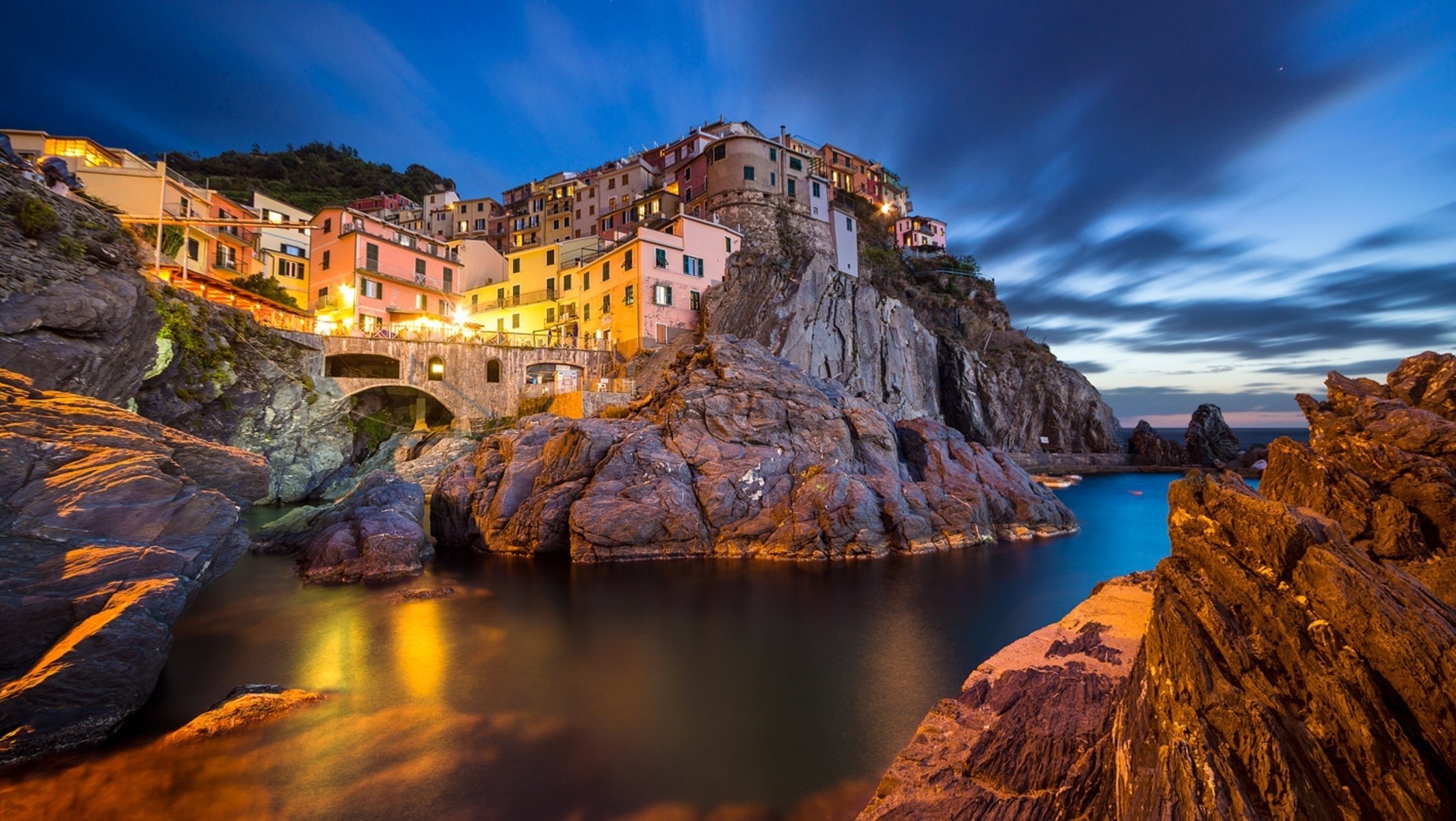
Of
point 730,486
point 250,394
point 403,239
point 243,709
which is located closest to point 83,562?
point 243,709

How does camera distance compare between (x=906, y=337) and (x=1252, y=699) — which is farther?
(x=906, y=337)

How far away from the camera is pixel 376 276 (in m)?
44.8

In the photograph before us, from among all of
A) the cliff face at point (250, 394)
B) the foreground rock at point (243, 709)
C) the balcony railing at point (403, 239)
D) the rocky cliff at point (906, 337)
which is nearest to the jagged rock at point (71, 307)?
the foreground rock at point (243, 709)

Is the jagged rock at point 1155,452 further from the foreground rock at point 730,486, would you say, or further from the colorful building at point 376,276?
the colorful building at point 376,276

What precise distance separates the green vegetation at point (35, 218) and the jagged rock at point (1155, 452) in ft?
279

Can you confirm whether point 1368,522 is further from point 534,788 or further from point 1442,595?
point 534,788

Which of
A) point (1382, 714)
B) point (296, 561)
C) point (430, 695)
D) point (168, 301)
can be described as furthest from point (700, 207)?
point (1382, 714)

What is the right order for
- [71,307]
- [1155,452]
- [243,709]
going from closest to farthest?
[243,709]
[71,307]
[1155,452]

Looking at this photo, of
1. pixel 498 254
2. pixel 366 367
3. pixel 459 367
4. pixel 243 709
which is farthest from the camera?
pixel 498 254

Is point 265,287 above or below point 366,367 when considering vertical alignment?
above

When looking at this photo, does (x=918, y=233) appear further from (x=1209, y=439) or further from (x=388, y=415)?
(x=388, y=415)

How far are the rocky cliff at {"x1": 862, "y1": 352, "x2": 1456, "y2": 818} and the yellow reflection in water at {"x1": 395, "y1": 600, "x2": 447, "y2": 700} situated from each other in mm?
9405

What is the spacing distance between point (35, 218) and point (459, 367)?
24540mm

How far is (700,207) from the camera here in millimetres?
54375
